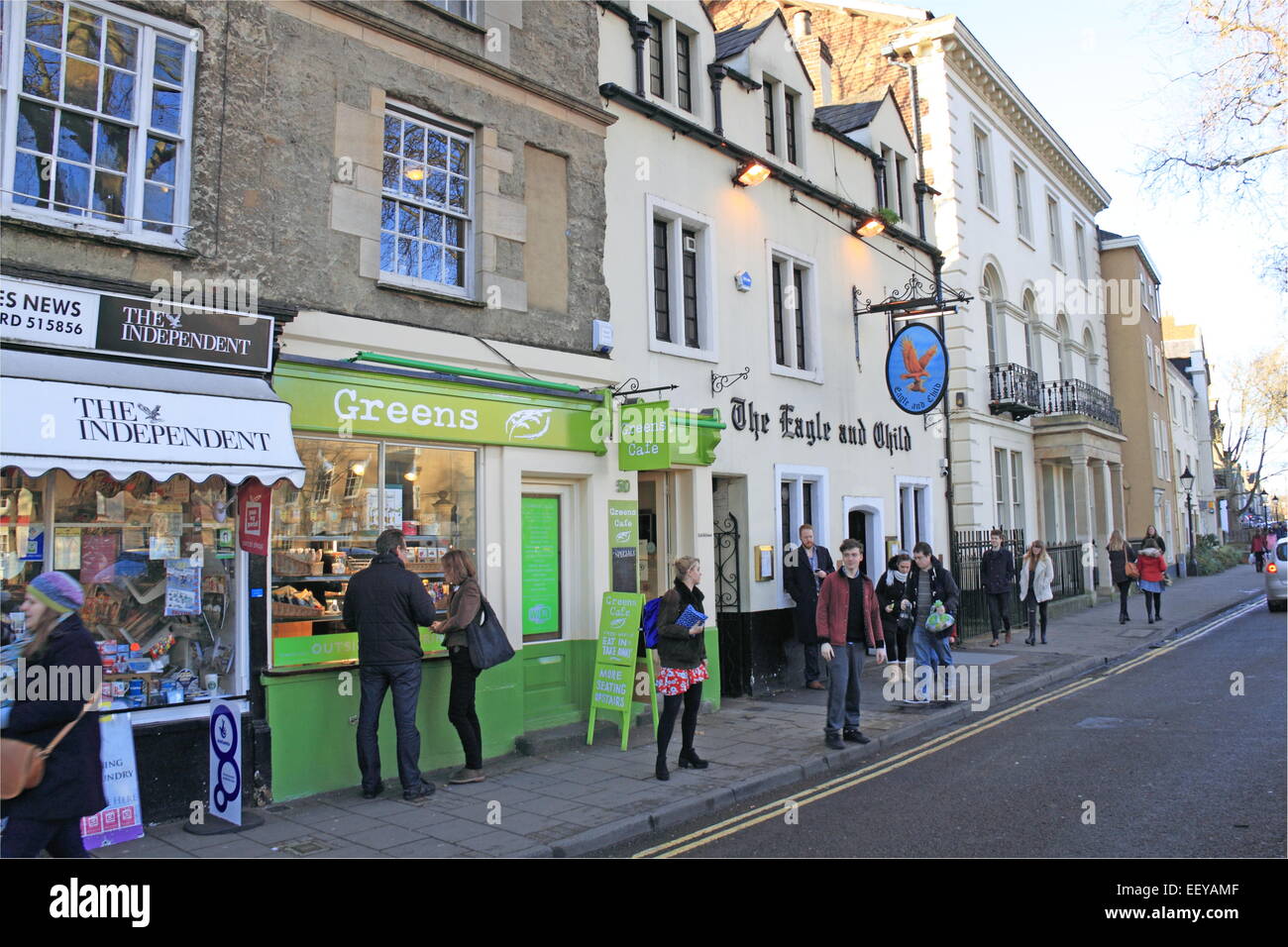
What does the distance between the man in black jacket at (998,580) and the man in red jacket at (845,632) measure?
8048 millimetres

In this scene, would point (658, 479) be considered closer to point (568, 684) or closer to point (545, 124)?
point (568, 684)

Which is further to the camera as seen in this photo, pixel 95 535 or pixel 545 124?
pixel 545 124

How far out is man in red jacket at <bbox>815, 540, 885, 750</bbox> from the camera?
8.90m

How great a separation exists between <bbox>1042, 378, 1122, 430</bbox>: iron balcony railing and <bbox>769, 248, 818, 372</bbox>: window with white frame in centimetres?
1230

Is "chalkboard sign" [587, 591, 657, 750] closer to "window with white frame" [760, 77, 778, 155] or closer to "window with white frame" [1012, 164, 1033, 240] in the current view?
"window with white frame" [760, 77, 778, 155]

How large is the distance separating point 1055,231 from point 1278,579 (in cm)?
1174

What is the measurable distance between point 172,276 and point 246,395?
107cm

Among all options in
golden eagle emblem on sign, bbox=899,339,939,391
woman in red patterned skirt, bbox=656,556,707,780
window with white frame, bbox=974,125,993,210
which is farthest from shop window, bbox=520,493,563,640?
window with white frame, bbox=974,125,993,210

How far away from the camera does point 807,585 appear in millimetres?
12133

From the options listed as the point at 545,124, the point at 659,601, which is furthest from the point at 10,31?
the point at 659,601

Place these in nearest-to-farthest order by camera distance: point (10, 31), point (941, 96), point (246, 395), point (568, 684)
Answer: point (10, 31), point (246, 395), point (568, 684), point (941, 96)

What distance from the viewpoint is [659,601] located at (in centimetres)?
818

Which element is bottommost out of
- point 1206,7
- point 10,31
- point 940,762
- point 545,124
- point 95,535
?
point 940,762

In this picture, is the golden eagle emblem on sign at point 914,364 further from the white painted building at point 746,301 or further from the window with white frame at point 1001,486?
the window with white frame at point 1001,486
